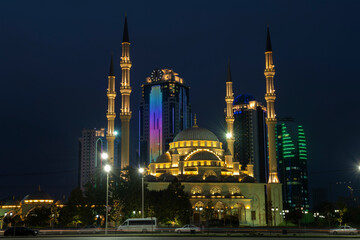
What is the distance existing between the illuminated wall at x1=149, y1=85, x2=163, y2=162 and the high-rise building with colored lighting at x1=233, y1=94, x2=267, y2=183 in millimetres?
25132

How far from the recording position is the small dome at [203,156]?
275 ft

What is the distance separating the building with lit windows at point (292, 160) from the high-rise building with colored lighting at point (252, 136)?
57.3 feet

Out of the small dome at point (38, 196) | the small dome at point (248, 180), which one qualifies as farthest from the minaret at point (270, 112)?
the small dome at point (38, 196)

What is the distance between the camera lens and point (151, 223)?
47781 millimetres

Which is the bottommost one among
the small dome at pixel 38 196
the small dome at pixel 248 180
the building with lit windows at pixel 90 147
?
the small dome at pixel 38 196

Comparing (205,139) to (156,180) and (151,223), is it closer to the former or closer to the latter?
(156,180)

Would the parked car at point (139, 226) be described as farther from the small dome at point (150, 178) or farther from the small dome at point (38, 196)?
the small dome at point (38, 196)

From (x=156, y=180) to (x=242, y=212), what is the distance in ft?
50.7

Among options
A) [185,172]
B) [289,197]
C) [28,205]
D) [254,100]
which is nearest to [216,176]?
[185,172]

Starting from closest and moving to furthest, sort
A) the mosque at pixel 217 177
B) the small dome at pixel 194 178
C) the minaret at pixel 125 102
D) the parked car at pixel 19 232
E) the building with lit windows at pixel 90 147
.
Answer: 1. the parked car at pixel 19 232
2. the minaret at pixel 125 102
3. the mosque at pixel 217 177
4. the small dome at pixel 194 178
5. the building with lit windows at pixel 90 147

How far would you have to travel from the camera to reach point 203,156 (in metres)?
84.1

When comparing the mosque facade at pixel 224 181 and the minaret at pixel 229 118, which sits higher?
the minaret at pixel 229 118

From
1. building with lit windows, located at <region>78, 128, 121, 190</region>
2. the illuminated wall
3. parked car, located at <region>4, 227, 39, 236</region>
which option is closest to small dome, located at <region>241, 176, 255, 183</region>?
parked car, located at <region>4, 227, 39, 236</region>

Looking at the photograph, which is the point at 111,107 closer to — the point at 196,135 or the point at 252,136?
the point at 196,135
